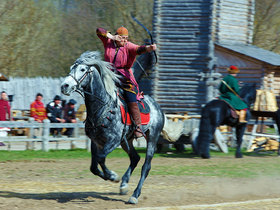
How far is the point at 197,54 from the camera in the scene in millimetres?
23672

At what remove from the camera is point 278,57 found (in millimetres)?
24500

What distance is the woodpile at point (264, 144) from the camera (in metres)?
16.9

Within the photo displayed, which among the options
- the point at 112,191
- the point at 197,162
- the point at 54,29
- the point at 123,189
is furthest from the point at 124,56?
the point at 54,29

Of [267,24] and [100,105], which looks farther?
[267,24]

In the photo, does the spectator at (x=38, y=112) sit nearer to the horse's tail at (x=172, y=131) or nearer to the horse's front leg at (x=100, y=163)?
the horse's tail at (x=172, y=131)

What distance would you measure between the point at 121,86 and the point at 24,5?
22.9m

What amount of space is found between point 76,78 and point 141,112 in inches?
63.4

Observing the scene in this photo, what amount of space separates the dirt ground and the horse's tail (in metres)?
3.64

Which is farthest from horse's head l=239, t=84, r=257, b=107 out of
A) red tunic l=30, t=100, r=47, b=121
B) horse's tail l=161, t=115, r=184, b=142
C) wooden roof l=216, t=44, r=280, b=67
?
wooden roof l=216, t=44, r=280, b=67

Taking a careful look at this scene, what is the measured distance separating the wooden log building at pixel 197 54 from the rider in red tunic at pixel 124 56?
15.4 m

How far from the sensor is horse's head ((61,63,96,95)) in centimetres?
679

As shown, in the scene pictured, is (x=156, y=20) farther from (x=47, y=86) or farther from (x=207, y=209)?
(x=207, y=209)

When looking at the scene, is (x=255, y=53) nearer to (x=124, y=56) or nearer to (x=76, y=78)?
(x=124, y=56)

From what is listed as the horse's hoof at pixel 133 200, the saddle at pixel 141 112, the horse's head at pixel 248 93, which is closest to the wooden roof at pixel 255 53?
the horse's head at pixel 248 93
